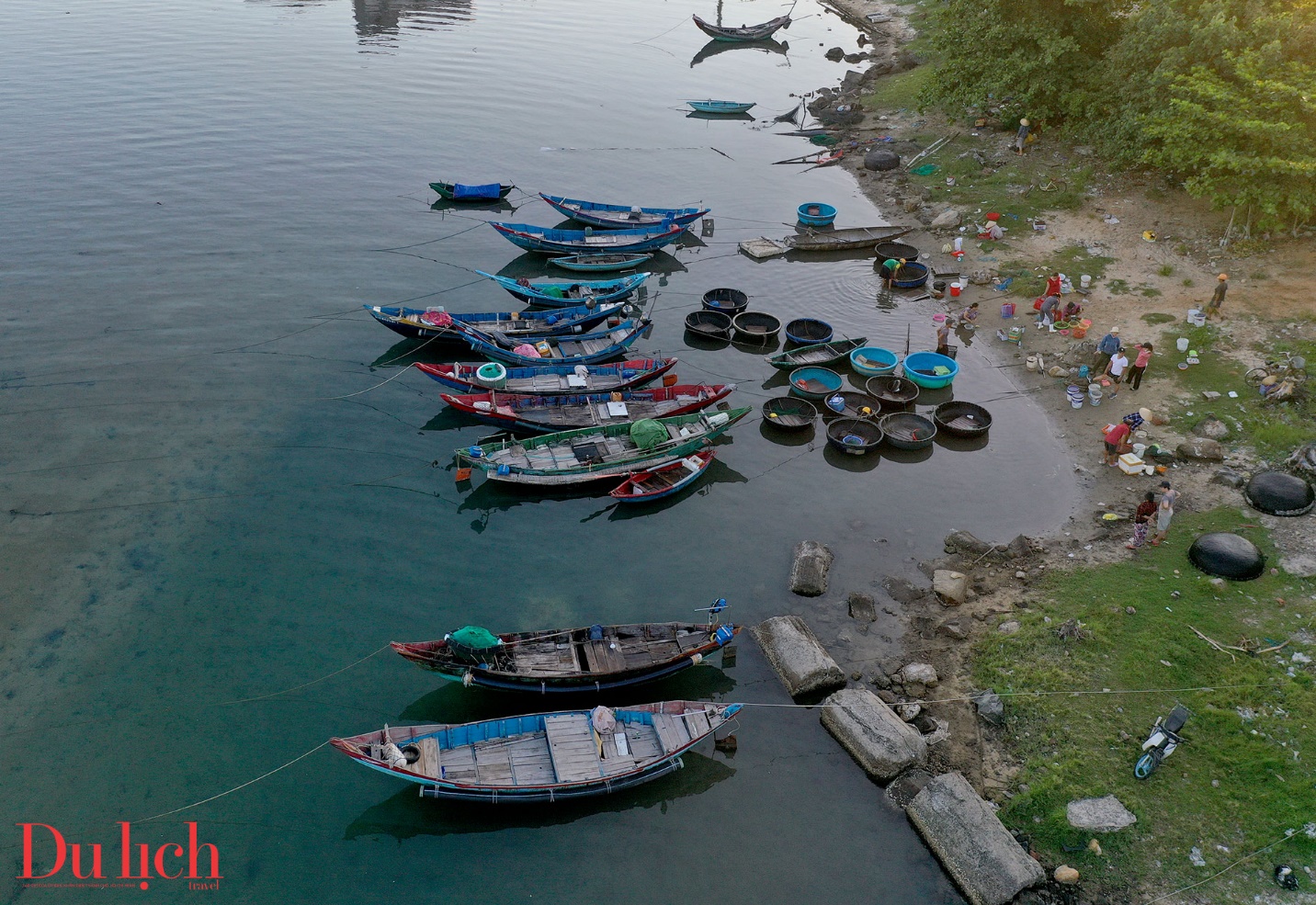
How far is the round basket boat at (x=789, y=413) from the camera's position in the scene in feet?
108

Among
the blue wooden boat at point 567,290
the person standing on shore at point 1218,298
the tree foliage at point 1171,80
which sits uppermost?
the tree foliage at point 1171,80

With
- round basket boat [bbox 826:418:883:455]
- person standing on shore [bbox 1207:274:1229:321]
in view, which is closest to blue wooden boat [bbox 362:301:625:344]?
round basket boat [bbox 826:418:883:455]

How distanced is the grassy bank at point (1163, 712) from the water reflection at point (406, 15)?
82853mm

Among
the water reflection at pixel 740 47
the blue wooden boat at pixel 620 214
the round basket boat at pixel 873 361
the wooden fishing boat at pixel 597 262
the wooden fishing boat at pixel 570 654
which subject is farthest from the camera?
the water reflection at pixel 740 47

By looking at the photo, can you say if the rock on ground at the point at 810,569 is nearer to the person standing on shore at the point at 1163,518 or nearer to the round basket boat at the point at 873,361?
the person standing on shore at the point at 1163,518

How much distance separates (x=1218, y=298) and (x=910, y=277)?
12.9m

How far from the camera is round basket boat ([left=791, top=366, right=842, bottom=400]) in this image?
34.3 meters

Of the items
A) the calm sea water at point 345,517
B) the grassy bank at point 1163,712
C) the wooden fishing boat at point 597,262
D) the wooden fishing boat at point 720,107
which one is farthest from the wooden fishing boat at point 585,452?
the wooden fishing boat at point 720,107

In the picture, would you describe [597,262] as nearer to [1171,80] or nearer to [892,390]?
[892,390]

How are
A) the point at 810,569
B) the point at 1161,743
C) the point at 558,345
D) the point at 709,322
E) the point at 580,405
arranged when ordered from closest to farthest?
the point at 1161,743
the point at 810,569
the point at 580,405
the point at 558,345
the point at 709,322

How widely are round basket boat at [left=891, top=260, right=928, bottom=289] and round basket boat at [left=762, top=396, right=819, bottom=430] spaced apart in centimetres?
1130

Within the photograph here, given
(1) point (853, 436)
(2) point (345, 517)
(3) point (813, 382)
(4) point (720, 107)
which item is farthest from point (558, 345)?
(4) point (720, 107)

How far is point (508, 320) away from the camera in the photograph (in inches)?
1454

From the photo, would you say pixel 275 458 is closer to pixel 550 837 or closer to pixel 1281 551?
pixel 550 837
